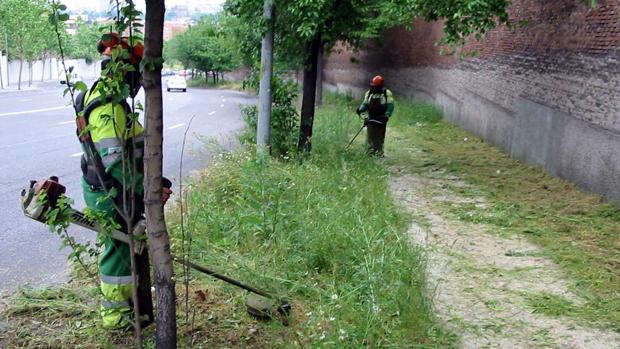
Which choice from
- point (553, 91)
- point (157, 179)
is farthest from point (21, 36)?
point (157, 179)

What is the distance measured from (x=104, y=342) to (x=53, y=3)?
1.94 m

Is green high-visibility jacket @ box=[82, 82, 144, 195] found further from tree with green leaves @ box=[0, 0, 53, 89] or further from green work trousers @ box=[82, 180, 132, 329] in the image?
tree with green leaves @ box=[0, 0, 53, 89]

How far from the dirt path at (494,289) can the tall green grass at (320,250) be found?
0.29m

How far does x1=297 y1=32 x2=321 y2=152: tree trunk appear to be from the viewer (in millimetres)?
10125

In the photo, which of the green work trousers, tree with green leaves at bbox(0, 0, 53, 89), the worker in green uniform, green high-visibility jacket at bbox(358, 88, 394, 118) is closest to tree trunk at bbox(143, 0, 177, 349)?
the worker in green uniform

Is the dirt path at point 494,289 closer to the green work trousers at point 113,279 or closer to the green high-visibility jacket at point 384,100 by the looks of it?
the green work trousers at point 113,279

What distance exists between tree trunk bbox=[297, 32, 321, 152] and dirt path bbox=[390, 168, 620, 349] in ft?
9.58

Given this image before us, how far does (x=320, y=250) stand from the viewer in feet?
16.5

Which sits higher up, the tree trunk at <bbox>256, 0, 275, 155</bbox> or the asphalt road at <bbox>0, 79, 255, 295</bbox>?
the tree trunk at <bbox>256, 0, 275, 155</bbox>

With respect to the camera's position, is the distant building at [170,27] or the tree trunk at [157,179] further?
the distant building at [170,27]

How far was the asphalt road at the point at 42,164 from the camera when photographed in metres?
5.55

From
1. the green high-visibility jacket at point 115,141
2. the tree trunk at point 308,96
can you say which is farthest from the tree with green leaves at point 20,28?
the green high-visibility jacket at point 115,141

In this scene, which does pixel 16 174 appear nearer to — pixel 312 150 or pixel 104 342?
pixel 312 150

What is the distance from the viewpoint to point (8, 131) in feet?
49.7
